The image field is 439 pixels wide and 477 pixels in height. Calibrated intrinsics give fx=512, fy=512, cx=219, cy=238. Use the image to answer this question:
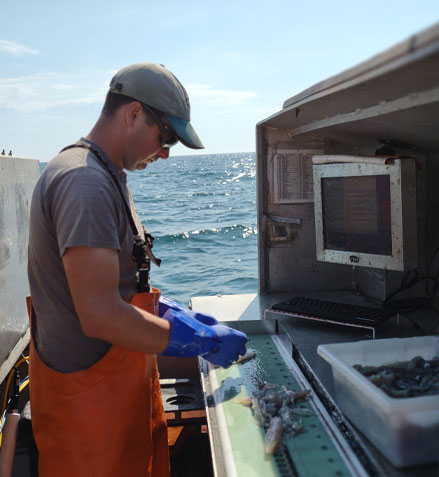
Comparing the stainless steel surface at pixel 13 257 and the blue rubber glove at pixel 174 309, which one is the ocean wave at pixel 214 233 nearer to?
the stainless steel surface at pixel 13 257

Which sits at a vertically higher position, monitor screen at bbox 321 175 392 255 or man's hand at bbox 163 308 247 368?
monitor screen at bbox 321 175 392 255

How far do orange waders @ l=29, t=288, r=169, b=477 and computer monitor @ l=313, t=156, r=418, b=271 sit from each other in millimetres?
1234

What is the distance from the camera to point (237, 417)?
1.68 metres

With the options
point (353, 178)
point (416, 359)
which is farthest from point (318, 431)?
point (353, 178)

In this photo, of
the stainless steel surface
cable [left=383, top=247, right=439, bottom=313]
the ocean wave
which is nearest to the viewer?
the stainless steel surface

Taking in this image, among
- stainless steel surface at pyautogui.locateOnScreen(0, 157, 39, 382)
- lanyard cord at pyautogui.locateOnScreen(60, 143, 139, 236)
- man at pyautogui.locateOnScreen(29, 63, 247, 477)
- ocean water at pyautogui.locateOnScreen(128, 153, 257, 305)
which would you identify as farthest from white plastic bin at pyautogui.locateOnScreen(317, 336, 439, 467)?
ocean water at pyautogui.locateOnScreen(128, 153, 257, 305)

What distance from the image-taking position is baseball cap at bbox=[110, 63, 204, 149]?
4.98 feet

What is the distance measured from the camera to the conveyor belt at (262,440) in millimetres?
1374

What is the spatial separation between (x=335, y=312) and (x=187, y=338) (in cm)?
105

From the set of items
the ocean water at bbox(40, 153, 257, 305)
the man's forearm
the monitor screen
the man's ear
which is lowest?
the ocean water at bbox(40, 153, 257, 305)

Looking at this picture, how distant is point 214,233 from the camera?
14031 mm

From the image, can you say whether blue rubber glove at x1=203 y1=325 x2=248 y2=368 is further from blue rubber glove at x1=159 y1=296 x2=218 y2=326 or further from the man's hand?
blue rubber glove at x1=159 y1=296 x2=218 y2=326

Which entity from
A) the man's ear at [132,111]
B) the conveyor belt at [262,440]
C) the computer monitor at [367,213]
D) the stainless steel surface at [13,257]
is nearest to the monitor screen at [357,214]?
the computer monitor at [367,213]

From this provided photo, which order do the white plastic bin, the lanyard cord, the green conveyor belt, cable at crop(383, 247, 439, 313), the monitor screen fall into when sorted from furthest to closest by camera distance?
1. cable at crop(383, 247, 439, 313)
2. the monitor screen
3. the lanyard cord
4. the green conveyor belt
5. the white plastic bin
